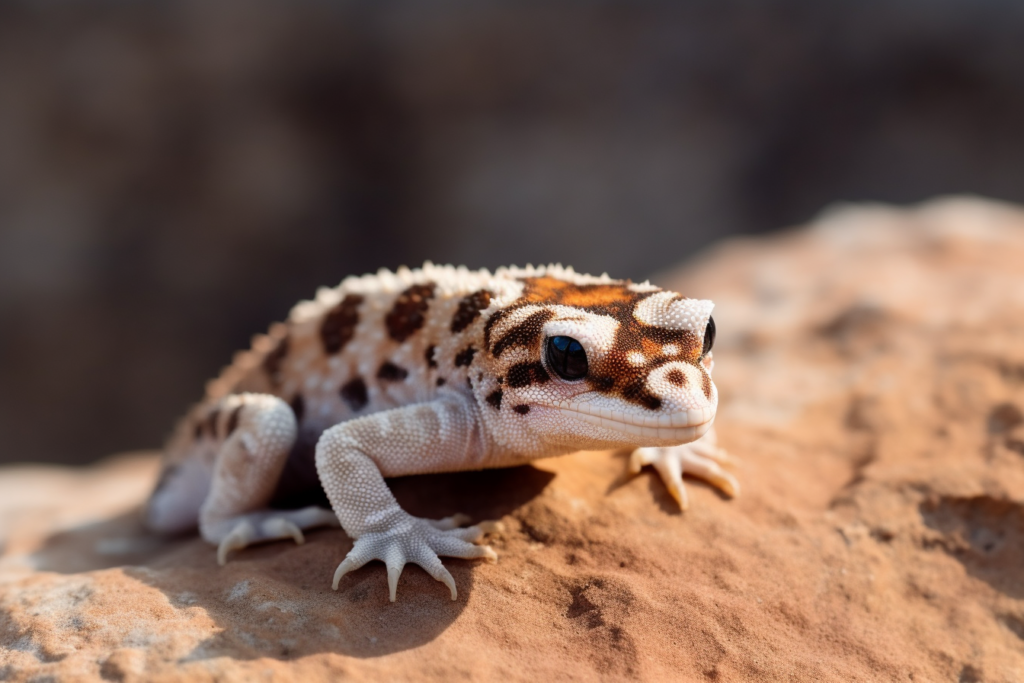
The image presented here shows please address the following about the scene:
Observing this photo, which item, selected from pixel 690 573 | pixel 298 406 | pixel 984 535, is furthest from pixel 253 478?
pixel 984 535

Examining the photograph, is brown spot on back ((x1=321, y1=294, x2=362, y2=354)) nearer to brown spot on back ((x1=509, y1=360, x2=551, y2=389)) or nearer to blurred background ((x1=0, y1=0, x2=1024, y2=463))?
brown spot on back ((x1=509, y1=360, x2=551, y2=389))

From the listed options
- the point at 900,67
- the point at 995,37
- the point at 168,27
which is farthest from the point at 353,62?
the point at 995,37

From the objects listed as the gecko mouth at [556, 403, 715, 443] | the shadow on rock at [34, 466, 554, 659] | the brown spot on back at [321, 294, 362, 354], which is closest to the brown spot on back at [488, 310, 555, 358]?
the gecko mouth at [556, 403, 715, 443]

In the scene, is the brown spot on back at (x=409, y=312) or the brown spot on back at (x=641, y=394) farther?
the brown spot on back at (x=409, y=312)

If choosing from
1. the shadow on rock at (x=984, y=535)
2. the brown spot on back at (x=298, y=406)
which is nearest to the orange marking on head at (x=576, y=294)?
the brown spot on back at (x=298, y=406)

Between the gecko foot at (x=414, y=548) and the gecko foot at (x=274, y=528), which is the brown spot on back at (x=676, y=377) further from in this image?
the gecko foot at (x=274, y=528)

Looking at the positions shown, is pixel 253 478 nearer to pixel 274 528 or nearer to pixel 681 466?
pixel 274 528

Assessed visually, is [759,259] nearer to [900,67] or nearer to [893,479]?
[893,479]
